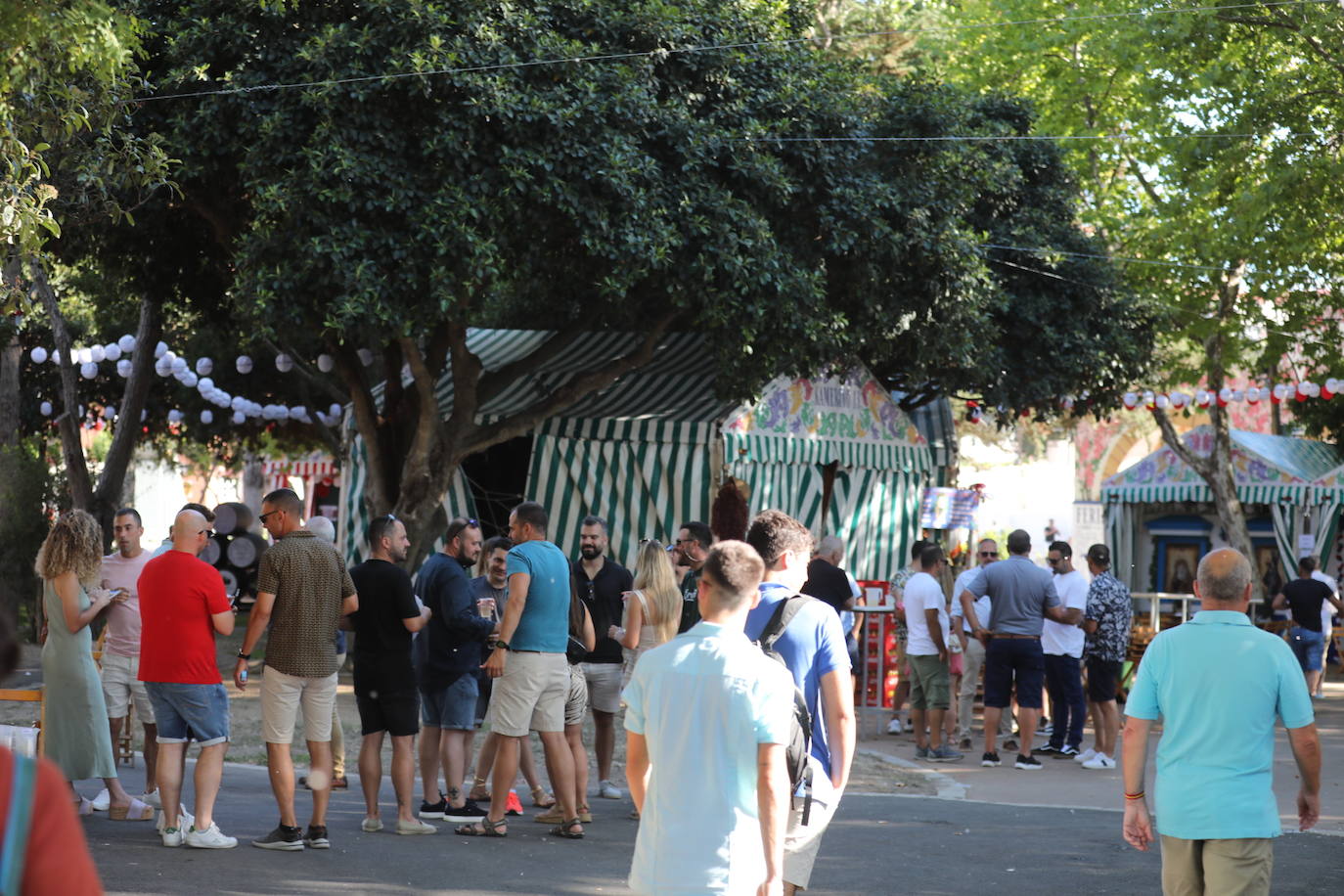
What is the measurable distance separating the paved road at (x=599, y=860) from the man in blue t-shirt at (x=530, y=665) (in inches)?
9.8

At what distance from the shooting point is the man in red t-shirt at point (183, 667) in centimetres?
753

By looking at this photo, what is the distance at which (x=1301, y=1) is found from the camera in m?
17.4

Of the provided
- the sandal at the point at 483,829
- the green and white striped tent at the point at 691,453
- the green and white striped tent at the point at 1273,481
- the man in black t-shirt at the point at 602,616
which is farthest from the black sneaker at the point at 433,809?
the green and white striped tent at the point at 1273,481

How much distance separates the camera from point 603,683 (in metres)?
9.48

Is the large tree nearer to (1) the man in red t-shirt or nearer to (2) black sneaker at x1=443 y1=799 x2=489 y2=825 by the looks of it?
(2) black sneaker at x1=443 y1=799 x2=489 y2=825

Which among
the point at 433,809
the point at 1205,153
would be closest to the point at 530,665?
the point at 433,809

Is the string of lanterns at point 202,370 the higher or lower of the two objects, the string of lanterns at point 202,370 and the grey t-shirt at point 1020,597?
the higher

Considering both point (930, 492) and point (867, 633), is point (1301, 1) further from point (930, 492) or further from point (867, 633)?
point (867, 633)

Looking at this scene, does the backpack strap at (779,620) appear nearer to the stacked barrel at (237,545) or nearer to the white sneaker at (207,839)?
the white sneaker at (207,839)

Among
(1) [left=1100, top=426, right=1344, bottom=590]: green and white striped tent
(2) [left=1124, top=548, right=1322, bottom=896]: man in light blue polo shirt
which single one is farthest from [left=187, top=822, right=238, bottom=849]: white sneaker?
(1) [left=1100, top=426, right=1344, bottom=590]: green and white striped tent

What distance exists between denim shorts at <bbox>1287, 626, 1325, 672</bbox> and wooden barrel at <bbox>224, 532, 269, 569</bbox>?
1673cm

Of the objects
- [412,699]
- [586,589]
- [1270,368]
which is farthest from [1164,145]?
[412,699]

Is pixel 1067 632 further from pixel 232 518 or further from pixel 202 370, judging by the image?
pixel 232 518

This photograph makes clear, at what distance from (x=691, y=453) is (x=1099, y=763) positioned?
6961mm
